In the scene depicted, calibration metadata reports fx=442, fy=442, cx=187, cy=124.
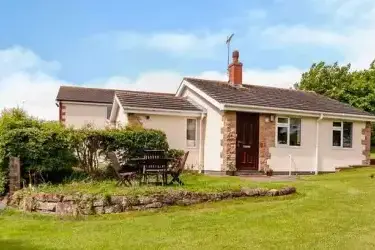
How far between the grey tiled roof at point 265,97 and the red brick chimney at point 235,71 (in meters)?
0.36

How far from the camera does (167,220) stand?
10.1 meters

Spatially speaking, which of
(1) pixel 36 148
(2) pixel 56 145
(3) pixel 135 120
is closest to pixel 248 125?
(3) pixel 135 120

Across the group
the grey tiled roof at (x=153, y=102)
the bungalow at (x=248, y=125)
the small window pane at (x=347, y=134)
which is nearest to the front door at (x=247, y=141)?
the bungalow at (x=248, y=125)

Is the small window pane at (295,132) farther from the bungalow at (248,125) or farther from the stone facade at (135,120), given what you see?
the stone facade at (135,120)

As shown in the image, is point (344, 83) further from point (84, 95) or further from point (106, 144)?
point (106, 144)

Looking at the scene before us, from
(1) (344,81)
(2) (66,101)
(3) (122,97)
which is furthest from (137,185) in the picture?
(1) (344,81)

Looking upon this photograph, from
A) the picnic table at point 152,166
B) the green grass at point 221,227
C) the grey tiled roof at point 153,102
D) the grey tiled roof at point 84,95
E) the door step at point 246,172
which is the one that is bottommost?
the green grass at point 221,227

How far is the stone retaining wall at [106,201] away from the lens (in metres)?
11.3

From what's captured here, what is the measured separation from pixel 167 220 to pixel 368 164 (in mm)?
17718

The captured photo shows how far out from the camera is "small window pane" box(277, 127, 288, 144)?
21.8 m

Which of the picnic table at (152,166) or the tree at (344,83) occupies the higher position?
the tree at (344,83)

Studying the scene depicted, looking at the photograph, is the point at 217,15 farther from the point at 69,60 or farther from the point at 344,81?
the point at 344,81

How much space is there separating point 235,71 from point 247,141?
479 centimetres

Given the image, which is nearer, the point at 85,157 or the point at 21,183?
the point at 21,183
